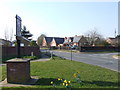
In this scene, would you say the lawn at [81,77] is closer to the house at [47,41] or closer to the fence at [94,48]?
the fence at [94,48]

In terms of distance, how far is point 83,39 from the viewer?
8706cm

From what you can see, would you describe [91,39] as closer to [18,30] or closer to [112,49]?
[112,49]

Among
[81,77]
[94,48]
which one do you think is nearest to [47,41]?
[94,48]

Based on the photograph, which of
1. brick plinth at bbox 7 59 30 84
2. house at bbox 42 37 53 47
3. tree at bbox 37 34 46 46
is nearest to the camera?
brick plinth at bbox 7 59 30 84

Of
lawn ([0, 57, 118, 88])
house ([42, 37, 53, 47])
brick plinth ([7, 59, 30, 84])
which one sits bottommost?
lawn ([0, 57, 118, 88])

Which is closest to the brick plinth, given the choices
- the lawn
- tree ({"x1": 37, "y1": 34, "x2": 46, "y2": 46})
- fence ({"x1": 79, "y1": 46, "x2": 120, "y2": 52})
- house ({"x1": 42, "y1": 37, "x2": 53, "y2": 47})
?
the lawn

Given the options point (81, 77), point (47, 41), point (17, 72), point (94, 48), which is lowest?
point (81, 77)

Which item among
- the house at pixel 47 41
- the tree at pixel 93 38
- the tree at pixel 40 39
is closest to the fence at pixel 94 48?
the tree at pixel 93 38

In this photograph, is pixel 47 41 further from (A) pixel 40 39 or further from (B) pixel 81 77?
(B) pixel 81 77

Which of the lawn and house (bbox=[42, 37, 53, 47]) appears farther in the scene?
house (bbox=[42, 37, 53, 47])

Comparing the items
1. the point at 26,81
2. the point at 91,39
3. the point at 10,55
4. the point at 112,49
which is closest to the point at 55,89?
the point at 26,81

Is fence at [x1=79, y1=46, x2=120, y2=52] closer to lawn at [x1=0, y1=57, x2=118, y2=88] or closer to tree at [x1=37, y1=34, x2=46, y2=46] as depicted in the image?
lawn at [x1=0, y1=57, x2=118, y2=88]

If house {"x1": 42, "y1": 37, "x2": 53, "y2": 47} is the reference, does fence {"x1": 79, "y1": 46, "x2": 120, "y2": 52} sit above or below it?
below

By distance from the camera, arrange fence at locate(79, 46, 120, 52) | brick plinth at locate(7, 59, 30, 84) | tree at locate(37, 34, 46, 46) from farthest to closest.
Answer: tree at locate(37, 34, 46, 46) < fence at locate(79, 46, 120, 52) < brick plinth at locate(7, 59, 30, 84)
